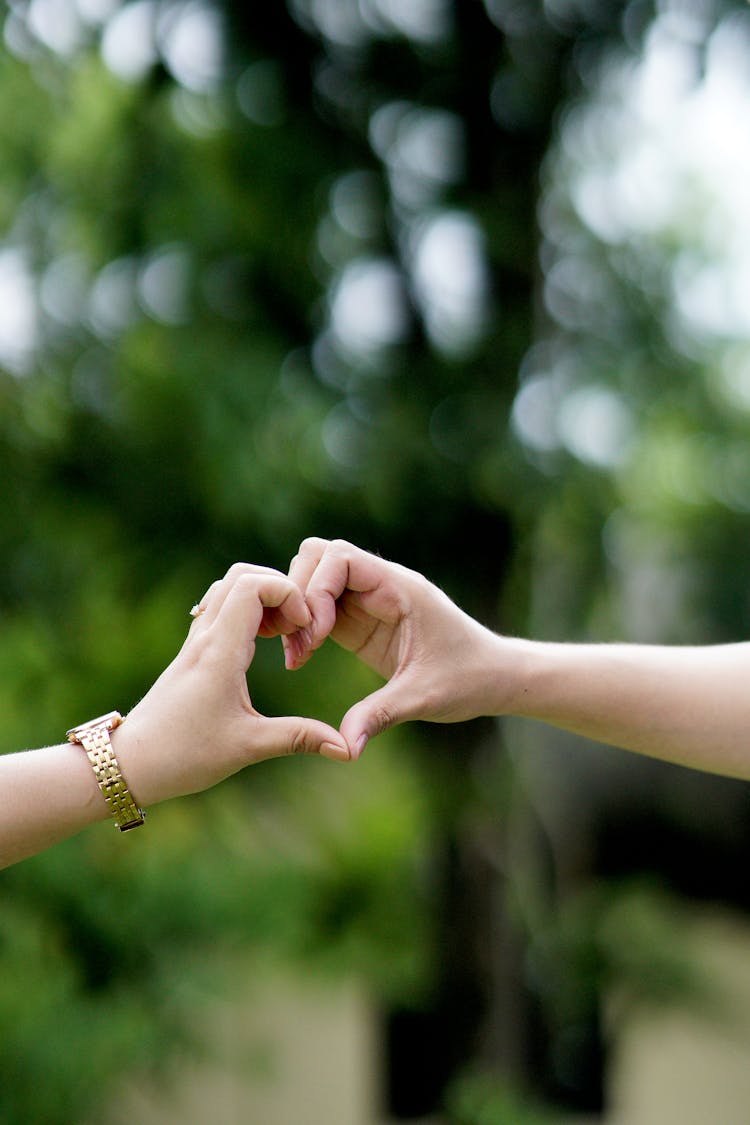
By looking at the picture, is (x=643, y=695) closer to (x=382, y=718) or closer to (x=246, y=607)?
(x=382, y=718)

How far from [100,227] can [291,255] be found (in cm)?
63

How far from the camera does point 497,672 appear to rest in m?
1.21

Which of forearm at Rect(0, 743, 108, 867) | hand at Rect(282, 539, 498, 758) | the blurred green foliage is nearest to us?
forearm at Rect(0, 743, 108, 867)

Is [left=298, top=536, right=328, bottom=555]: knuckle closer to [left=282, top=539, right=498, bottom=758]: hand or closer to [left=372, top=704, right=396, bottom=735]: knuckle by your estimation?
[left=282, top=539, right=498, bottom=758]: hand

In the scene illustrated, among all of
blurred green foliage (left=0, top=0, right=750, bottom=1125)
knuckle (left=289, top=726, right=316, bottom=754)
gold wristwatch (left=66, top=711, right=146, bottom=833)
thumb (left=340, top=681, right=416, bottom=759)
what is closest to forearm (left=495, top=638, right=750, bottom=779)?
thumb (left=340, top=681, right=416, bottom=759)

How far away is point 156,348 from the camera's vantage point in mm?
3578

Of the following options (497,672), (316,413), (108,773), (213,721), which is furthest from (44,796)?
(316,413)

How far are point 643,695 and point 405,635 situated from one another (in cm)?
28

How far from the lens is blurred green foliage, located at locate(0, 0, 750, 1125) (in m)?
3.29

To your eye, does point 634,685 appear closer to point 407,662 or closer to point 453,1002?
point 407,662

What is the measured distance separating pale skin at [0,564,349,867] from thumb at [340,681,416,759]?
0.01m

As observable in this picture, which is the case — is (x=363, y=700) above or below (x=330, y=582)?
below

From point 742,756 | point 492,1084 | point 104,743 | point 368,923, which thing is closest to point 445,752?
point 368,923

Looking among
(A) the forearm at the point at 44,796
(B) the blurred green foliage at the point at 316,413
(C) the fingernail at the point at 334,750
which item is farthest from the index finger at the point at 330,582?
(B) the blurred green foliage at the point at 316,413
